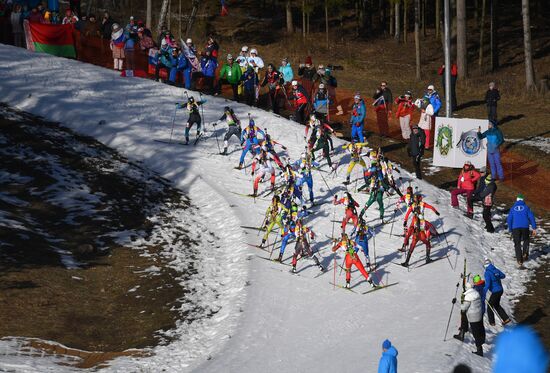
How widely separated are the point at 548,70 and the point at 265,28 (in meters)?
21.3

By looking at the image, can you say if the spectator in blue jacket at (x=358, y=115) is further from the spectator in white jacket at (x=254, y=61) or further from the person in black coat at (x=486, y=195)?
the spectator in white jacket at (x=254, y=61)

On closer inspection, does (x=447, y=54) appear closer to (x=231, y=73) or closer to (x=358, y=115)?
(x=358, y=115)

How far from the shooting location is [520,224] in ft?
71.9

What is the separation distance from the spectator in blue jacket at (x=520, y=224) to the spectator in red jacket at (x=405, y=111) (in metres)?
10.3

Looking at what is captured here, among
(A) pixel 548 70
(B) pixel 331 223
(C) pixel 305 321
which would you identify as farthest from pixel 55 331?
(A) pixel 548 70

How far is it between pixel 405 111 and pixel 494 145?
502 cm

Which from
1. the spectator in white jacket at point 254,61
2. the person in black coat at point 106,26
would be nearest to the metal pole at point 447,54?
the spectator in white jacket at point 254,61

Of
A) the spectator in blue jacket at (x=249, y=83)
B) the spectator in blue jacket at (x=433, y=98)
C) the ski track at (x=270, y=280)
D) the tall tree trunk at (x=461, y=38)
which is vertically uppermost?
the tall tree trunk at (x=461, y=38)

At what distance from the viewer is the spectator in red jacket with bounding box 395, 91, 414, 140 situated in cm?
3164

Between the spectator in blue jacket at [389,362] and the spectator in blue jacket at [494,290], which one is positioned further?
the spectator in blue jacket at [494,290]

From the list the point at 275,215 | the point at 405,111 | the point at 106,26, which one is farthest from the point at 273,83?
the point at 275,215

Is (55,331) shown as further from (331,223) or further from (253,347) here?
(331,223)

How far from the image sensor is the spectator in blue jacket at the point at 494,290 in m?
18.2

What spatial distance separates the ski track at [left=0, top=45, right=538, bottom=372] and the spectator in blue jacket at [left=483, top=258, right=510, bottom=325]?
0.52 m
